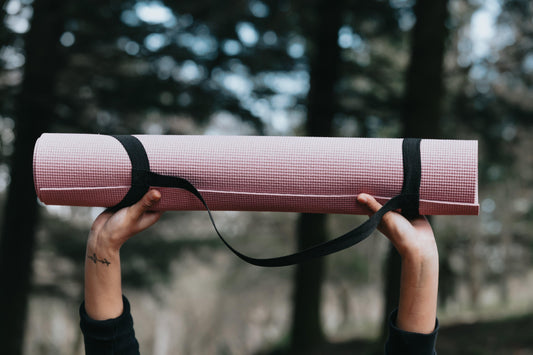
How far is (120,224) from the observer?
172cm

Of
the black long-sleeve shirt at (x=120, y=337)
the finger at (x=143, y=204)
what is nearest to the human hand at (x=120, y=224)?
the finger at (x=143, y=204)

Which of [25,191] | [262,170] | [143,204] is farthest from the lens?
[25,191]

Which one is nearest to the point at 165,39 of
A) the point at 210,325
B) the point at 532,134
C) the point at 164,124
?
the point at 164,124

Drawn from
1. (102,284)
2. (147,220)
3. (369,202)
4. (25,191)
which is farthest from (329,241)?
(25,191)

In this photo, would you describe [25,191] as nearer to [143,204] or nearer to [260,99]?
[260,99]

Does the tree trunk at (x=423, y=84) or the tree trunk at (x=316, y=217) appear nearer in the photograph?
the tree trunk at (x=423, y=84)

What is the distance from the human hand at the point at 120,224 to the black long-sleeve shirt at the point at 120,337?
0.77 ft

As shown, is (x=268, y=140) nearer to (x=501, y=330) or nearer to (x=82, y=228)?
(x=501, y=330)

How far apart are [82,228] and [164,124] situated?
129 inches

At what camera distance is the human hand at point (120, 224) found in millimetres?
1684

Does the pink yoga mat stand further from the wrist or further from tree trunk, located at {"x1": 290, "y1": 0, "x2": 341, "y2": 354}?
tree trunk, located at {"x1": 290, "y1": 0, "x2": 341, "y2": 354}

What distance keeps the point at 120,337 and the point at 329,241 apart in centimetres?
76

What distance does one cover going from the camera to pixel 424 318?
1.54 meters

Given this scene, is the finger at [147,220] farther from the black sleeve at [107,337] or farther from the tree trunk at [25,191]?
the tree trunk at [25,191]
